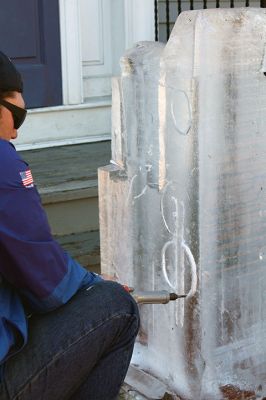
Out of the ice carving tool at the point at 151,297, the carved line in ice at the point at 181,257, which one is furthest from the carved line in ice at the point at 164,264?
the ice carving tool at the point at 151,297

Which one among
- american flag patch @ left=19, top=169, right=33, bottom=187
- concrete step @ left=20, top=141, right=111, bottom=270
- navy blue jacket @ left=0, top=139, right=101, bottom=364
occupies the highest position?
american flag patch @ left=19, top=169, right=33, bottom=187

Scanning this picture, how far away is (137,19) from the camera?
5.77 m

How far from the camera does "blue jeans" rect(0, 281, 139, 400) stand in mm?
2115

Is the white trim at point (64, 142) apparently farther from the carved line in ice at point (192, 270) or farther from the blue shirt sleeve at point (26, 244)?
the blue shirt sleeve at point (26, 244)

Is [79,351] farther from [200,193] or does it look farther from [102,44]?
[102,44]

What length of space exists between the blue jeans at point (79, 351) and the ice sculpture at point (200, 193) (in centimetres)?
57

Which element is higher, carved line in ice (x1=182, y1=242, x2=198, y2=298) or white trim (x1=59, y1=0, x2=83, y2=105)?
white trim (x1=59, y1=0, x2=83, y2=105)

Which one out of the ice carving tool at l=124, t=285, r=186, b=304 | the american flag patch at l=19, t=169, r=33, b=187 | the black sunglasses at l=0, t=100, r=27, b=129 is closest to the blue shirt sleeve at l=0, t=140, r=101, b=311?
the american flag patch at l=19, t=169, r=33, b=187

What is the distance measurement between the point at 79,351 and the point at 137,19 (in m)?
4.02

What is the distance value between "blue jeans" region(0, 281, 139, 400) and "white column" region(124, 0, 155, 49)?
3765mm

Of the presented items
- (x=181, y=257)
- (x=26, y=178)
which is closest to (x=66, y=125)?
(x=181, y=257)

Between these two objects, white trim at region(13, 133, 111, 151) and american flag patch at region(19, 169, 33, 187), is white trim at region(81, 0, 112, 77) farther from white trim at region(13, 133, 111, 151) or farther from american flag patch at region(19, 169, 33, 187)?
american flag patch at region(19, 169, 33, 187)

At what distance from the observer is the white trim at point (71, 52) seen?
5613 mm

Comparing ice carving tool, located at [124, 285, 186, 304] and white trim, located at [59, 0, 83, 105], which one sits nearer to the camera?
ice carving tool, located at [124, 285, 186, 304]
